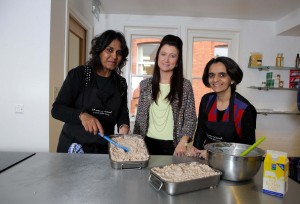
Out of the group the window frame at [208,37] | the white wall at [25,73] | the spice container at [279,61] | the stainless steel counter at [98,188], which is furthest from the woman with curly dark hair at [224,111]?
the spice container at [279,61]

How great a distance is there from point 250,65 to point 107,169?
2741 millimetres

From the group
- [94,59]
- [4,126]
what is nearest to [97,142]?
[94,59]

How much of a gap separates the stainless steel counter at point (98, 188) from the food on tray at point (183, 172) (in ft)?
0.16

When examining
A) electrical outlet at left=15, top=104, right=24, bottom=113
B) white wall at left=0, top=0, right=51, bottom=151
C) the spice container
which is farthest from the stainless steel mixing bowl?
the spice container

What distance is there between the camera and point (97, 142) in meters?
1.24

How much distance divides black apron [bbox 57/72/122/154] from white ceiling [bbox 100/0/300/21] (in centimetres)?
179

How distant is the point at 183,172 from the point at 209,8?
98.0 inches

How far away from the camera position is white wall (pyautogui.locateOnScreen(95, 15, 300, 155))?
316 centimetres

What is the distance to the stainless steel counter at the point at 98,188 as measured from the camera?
70 centimetres

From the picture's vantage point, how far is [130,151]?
992 millimetres

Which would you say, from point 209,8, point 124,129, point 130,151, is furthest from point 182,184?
point 209,8

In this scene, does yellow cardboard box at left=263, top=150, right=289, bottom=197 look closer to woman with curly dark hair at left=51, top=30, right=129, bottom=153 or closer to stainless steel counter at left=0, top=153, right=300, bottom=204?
stainless steel counter at left=0, top=153, right=300, bottom=204

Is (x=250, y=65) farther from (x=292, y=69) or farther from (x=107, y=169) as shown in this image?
(x=107, y=169)

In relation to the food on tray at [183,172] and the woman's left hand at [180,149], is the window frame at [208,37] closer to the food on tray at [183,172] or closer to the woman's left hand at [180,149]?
the woman's left hand at [180,149]
